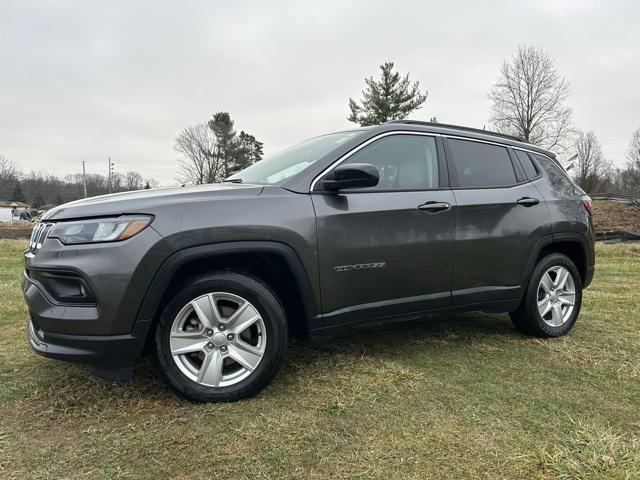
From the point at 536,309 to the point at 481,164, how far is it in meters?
1.31

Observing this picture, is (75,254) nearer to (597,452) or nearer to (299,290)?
(299,290)

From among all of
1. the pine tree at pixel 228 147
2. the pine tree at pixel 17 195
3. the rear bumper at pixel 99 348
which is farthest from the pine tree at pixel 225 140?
the rear bumper at pixel 99 348

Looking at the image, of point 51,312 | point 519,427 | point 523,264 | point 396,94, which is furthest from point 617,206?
point 51,312

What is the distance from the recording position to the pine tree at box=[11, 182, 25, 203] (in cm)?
7879

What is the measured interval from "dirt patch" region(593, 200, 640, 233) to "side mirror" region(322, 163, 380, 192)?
15.9 meters

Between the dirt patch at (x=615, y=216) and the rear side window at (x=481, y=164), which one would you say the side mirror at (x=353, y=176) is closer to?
the rear side window at (x=481, y=164)

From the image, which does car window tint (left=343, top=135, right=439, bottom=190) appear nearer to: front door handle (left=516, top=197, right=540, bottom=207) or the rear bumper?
front door handle (left=516, top=197, right=540, bottom=207)

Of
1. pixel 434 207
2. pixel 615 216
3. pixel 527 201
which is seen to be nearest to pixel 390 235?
pixel 434 207

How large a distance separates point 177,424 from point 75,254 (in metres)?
1.04

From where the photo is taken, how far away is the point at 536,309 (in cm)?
404

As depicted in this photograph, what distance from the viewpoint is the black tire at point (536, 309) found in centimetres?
402

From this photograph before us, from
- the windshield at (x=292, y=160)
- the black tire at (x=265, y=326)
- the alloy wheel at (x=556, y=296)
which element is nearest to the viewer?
the black tire at (x=265, y=326)

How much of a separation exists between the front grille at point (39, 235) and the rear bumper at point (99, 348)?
0.50 m

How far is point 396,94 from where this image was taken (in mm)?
36438
